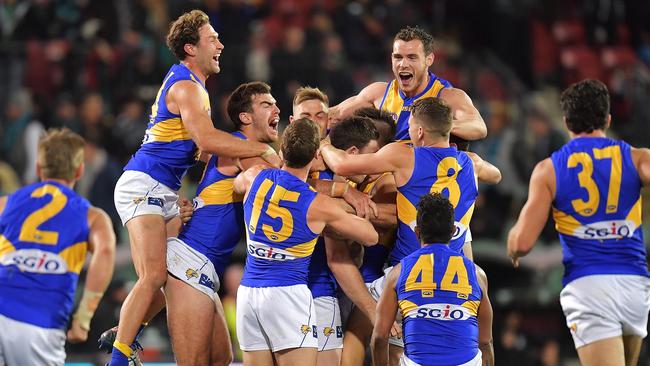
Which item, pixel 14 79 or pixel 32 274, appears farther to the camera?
Answer: pixel 14 79

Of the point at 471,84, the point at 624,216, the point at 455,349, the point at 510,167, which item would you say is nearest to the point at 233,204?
the point at 455,349

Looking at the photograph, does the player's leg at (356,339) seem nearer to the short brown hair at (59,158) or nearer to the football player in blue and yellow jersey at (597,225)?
the football player in blue and yellow jersey at (597,225)

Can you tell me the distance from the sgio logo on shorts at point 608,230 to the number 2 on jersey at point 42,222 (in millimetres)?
3714

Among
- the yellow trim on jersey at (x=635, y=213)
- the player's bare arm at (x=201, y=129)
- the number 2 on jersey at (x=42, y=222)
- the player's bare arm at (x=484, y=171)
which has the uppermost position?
the player's bare arm at (x=201, y=129)

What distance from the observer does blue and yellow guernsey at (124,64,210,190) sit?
7.45m

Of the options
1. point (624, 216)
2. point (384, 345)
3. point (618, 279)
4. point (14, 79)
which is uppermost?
point (14, 79)

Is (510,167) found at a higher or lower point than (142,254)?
higher

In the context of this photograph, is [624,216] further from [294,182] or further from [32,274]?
[32,274]

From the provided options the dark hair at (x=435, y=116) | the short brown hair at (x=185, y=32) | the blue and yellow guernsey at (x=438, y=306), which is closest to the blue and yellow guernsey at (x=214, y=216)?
the short brown hair at (x=185, y=32)

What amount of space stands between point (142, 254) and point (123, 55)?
24.5 feet

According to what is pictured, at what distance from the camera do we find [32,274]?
7.25m

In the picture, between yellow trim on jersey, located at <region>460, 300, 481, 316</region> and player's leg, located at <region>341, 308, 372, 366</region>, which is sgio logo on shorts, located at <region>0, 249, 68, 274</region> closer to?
player's leg, located at <region>341, 308, 372, 366</region>

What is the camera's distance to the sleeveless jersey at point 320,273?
24.3 feet

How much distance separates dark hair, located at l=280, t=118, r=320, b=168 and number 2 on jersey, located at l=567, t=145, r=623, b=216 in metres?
1.71
